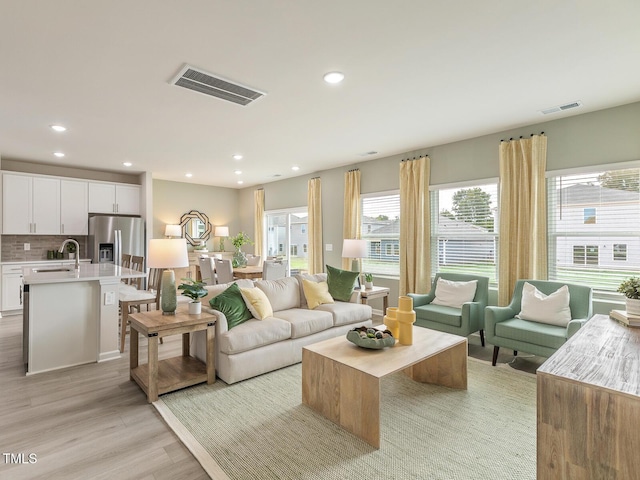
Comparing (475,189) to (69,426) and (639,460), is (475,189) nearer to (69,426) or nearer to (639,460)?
(639,460)

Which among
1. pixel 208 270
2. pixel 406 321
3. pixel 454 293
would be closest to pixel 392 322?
pixel 406 321

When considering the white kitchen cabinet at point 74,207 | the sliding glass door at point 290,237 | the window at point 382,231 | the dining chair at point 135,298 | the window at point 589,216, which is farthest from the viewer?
the sliding glass door at point 290,237

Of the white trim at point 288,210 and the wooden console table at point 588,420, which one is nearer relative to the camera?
the wooden console table at point 588,420

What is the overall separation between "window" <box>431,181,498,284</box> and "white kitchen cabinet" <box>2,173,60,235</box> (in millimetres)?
6636

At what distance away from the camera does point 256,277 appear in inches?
239

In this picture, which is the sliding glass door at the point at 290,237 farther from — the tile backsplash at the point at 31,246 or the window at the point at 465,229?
the tile backsplash at the point at 31,246

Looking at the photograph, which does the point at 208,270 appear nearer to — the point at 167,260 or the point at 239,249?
the point at 239,249

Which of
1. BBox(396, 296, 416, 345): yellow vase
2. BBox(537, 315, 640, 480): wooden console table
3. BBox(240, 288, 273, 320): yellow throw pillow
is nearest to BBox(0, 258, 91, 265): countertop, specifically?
BBox(240, 288, 273, 320): yellow throw pillow

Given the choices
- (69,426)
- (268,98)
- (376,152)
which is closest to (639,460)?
(69,426)

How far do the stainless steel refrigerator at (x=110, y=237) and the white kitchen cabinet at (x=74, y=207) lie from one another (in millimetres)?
159

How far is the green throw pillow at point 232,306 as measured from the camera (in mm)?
3262

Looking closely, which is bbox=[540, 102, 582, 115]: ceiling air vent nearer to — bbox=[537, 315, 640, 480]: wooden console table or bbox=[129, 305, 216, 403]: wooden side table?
bbox=[537, 315, 640, 480]: wooden console table

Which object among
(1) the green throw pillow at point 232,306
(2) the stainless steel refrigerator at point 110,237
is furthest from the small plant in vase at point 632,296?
(2) the stainless steel refrigerator at point 110,237

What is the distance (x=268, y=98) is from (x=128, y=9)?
145cm
